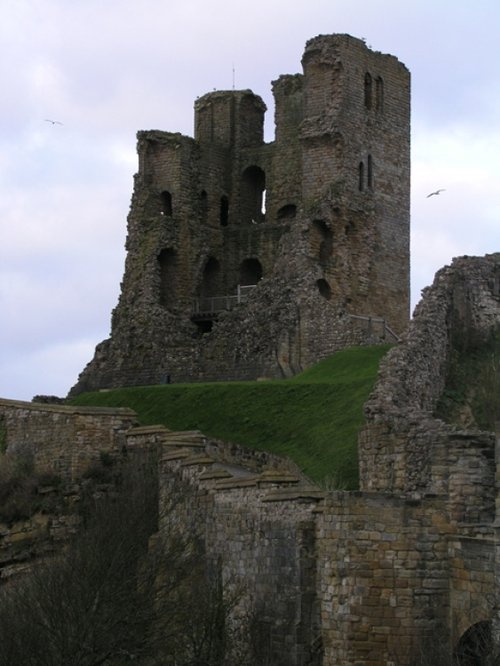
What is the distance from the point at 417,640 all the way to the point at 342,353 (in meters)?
26.1

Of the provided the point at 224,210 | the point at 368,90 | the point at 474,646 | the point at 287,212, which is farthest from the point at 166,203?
the point at 474,646

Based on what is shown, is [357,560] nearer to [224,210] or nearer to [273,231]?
[273,231]

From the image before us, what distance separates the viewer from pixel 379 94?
6594 cm

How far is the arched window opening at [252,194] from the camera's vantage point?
70250mm

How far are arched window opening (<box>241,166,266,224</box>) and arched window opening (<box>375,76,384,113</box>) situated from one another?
19.4 feet

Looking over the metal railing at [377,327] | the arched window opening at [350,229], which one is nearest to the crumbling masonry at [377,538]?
the metal railing at [377,327]

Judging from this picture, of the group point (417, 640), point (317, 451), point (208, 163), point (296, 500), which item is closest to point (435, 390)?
point (317, 451)

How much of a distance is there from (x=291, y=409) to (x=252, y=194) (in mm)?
21923

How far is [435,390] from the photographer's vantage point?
43.3 meters

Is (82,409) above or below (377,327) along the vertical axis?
below

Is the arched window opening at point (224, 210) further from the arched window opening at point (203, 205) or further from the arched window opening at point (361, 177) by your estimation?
the arched window opening at point (361, 177)

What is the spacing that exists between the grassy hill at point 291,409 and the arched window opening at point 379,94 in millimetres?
11772

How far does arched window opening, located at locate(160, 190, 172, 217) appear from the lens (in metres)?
68.6

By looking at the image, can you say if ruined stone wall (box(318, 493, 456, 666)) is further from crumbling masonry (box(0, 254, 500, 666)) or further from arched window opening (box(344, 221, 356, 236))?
arched window opening (box(344, 221, 356, 236))
